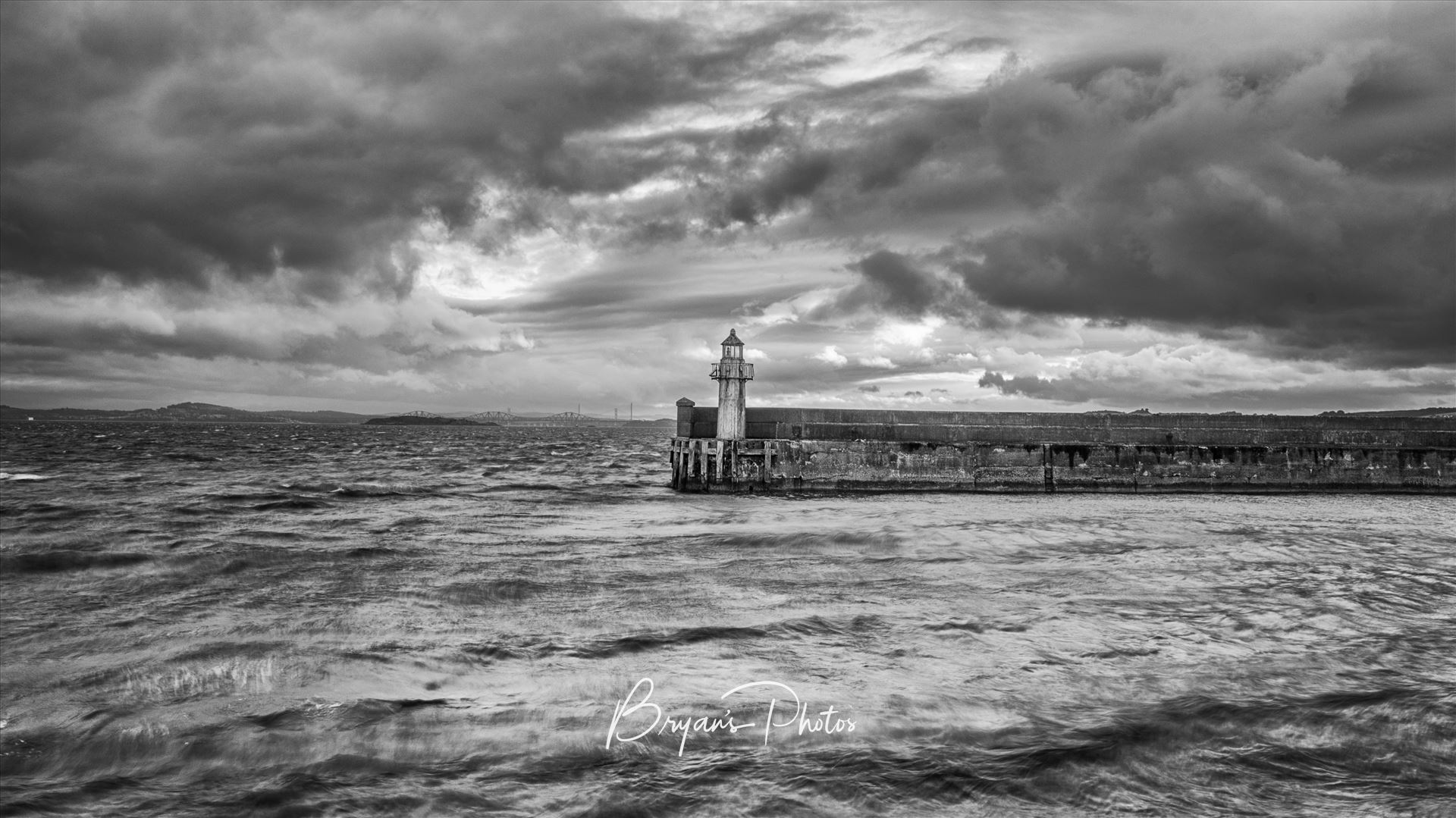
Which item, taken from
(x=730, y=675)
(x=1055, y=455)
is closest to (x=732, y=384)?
(x=1055, y=455)

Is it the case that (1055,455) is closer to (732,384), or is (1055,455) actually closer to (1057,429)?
(1057,429)

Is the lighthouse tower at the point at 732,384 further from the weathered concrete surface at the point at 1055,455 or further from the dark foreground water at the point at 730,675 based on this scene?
the dark foreground water at the point at 730,675

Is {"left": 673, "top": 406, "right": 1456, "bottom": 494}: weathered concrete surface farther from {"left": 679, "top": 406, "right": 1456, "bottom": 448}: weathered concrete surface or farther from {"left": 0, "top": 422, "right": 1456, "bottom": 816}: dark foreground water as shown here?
{"left": 0, "top": 422, "right": 1456, "bottom": 816}: dark foreground water

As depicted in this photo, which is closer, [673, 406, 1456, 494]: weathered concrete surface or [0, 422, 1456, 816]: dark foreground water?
[0, 422, 1456, 816]: dark foreground water

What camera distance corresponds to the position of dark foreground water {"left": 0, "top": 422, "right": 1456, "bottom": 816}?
5.03 meters

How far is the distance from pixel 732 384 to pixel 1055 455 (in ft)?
37.4

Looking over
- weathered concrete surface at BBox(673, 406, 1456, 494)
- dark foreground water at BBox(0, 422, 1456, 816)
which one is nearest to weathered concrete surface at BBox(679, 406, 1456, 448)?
weathered concrete surface at BBox(673, 406, 1456, 494)

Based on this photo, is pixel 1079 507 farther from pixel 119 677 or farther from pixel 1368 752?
pixel 119 677

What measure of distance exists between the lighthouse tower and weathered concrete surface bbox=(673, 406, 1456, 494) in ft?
1.73

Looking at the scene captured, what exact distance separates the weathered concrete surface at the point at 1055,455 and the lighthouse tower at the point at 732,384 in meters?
0.53

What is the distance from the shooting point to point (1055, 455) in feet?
97.6

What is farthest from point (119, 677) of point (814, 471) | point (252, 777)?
point (814, 471)

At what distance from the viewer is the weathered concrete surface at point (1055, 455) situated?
28.9 m

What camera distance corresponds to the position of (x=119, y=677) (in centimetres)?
738
